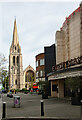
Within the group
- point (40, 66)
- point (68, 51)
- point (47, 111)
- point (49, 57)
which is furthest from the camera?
point (40, 66)

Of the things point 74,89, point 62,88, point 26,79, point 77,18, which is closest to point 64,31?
point 77,18

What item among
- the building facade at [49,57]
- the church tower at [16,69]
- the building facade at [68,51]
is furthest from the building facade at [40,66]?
the church tower at [16,69]

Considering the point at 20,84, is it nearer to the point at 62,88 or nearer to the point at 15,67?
the point at 15,67

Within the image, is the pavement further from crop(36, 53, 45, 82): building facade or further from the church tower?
the church tower

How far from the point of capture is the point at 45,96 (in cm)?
3609

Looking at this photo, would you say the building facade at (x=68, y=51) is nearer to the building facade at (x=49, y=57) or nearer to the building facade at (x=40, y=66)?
the building facade at (x=49, y=57)

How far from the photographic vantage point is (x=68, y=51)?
37.2m

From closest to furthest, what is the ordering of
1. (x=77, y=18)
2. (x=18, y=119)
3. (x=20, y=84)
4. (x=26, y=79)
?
(x=18, y=119), (x=77, y=18), (x=20, y=84), (x=26, y=79)

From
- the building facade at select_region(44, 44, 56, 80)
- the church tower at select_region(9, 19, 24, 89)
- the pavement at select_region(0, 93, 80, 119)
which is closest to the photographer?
the pavement at select_region(0, 93, 80, 119)

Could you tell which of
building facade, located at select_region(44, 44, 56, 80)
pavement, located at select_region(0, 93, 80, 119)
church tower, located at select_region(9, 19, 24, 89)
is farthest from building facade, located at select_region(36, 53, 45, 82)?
church tower, located at select_region(9, 19, 24, 89)

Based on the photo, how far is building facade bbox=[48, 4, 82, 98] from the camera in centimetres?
2948

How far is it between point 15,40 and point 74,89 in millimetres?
115133

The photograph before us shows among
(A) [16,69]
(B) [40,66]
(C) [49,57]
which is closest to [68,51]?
(C) [49,57]

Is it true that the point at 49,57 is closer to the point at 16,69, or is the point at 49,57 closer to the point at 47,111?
the point at 47,111
